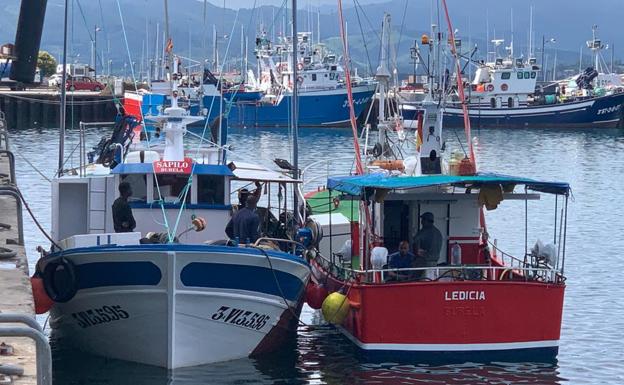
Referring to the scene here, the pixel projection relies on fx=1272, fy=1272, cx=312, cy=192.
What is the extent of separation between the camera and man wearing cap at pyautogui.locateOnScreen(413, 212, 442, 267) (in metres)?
19.8

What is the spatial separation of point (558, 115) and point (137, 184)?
87.2 meters

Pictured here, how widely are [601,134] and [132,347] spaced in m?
83.0

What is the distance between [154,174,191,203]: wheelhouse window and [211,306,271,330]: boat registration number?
2.41m

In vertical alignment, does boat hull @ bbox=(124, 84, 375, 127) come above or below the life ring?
above

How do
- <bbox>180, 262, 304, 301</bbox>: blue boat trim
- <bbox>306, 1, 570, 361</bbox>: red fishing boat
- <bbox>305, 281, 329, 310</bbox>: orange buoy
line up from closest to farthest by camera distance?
<bbox>180, 262, 304, 301</bbox>: blue boat trim, <bbox>306, 1, 570, 361</bbox>: red fishing boat, <bbox>305, 281, 329, 310</bbox>: orange buoy

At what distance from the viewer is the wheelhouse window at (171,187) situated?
20.1 meters

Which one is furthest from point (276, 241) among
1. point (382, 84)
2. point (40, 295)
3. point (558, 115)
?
point (558, 115)

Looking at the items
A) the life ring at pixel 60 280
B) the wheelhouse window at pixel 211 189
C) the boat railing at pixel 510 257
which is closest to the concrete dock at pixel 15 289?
the life ring at pixel 60 280

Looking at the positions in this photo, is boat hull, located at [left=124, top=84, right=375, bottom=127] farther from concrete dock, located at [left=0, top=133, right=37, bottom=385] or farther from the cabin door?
the cabin door

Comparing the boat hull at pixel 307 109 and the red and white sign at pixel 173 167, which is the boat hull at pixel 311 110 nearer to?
the boat hull at pixel 307 109

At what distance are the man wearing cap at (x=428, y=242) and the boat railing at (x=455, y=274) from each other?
16.4 inches

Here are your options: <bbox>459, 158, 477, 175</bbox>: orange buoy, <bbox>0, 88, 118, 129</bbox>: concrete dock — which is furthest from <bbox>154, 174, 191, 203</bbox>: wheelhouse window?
<bbox>0, 88, 118, 129</bbox>: concrete dock

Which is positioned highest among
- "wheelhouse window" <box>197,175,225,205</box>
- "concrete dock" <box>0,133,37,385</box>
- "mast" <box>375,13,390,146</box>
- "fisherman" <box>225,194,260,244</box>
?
"mast" <box>375,13,390,146</box>

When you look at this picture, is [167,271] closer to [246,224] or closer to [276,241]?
[246,224]
